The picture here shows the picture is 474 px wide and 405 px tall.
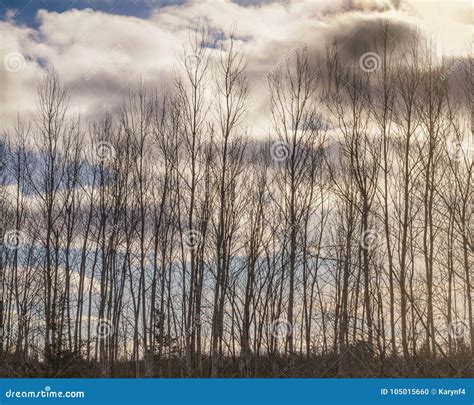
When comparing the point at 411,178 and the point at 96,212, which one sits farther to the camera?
the point at 96,212

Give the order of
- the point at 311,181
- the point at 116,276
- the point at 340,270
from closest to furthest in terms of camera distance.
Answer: the point at 311,181 → the point at 116,276 → the point at 340,270

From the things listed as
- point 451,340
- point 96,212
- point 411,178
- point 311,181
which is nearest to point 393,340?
point 451,340

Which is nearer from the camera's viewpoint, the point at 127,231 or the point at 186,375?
the point at 186,375

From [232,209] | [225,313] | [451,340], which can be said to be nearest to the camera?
[451,340]

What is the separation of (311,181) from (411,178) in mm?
4243

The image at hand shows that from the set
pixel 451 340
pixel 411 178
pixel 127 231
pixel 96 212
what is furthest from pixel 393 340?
pixel 96 212

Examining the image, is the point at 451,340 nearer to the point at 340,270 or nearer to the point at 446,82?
the point at 446,82

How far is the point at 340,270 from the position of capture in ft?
57.5


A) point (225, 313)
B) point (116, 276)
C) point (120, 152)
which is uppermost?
point (120, 152)

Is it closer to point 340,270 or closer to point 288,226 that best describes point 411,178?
point 288,226

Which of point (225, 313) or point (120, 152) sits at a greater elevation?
point (120, 152)

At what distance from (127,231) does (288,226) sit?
4.31 metres

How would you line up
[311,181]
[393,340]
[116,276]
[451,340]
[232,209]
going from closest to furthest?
[393,340] < [451,340] < [232,209] < [311,181] < [116,276]

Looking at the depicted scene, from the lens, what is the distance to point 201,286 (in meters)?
12.8
